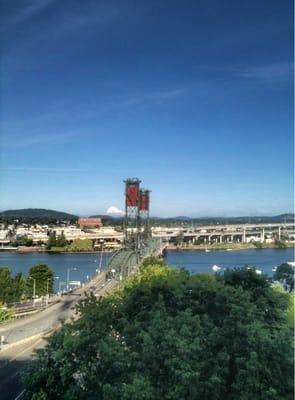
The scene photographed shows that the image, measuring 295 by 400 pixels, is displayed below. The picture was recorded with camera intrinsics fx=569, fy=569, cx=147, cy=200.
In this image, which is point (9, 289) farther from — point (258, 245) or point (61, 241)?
point (258, 245)

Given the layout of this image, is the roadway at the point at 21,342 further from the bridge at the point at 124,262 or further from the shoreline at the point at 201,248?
the shoreline at the point at 201,248

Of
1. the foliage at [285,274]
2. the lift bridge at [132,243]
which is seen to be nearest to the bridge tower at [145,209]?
the lift bridge at [132,243]

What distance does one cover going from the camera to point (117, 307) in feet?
8.07

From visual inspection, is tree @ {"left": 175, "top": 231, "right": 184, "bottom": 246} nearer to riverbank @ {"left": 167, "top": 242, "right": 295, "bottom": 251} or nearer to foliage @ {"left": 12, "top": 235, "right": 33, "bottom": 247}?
riverbank @ {"left": 167, "top": 242, "right": 295, "bottom": 251}

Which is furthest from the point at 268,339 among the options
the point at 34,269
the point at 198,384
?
the point at 34,269

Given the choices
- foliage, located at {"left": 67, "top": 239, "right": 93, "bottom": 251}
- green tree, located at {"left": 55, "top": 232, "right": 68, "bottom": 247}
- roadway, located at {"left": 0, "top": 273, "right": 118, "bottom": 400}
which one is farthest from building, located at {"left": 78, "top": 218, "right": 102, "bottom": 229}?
roadway, located at {"left": 0, "top": 273, "right": 118, "bottom": 400}

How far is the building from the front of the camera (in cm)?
3728

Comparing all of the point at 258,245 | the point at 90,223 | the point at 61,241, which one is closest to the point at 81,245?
the point at 61,241

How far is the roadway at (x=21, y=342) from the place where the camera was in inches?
163

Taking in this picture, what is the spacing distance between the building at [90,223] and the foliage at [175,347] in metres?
34.6

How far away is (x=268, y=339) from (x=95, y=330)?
74 cm

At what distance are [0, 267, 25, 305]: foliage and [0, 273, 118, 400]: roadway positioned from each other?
25.2 inches

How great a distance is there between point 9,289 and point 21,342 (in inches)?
134

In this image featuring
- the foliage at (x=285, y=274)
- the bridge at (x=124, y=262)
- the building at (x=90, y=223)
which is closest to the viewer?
the foliage at (x=285, y=274)
